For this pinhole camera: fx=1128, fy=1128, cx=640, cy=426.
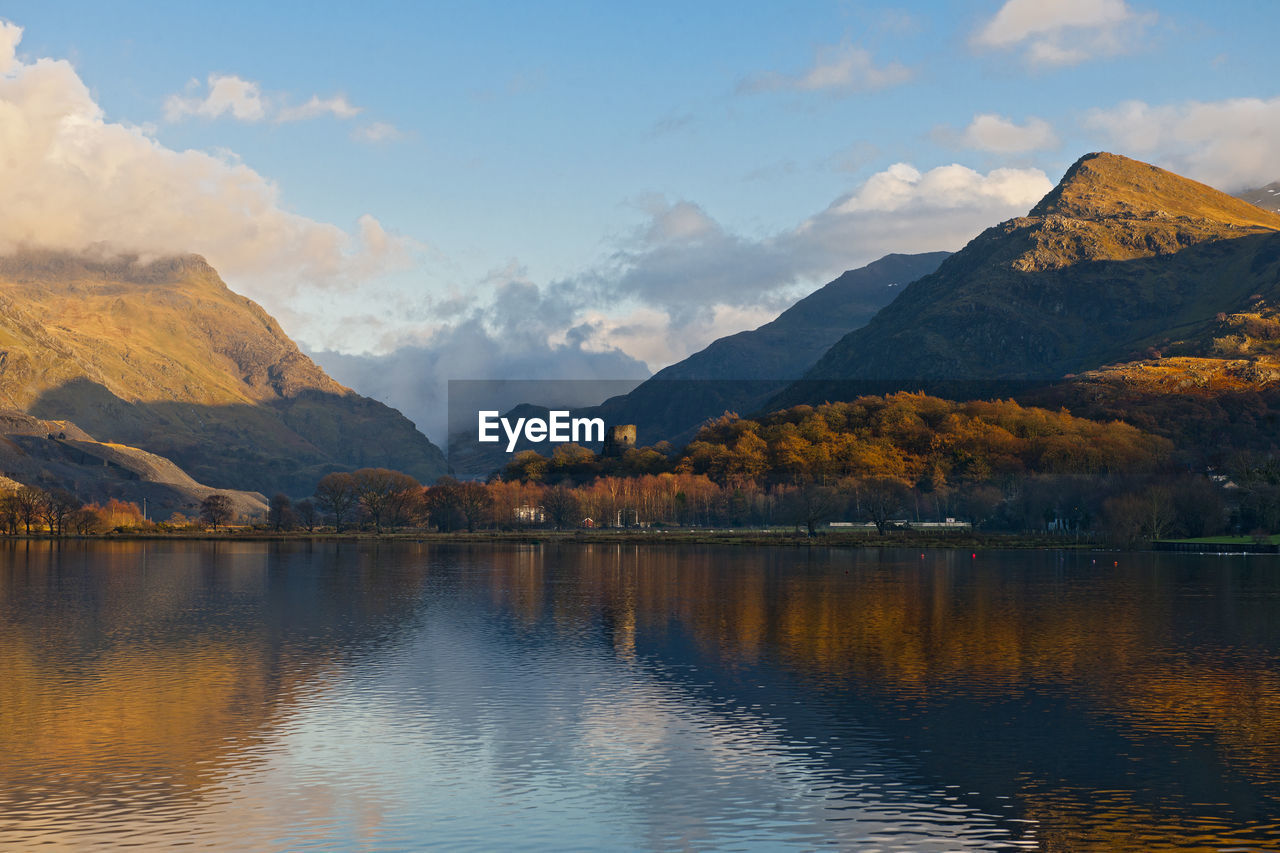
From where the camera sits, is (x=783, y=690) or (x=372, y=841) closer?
(x=372, y=841)

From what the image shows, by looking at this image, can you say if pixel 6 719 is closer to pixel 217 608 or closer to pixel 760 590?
pixel 217 608

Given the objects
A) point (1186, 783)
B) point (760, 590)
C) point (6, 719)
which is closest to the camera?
point (1186, 783)

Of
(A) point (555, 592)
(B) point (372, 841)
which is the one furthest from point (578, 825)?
(A) point (555, 592)

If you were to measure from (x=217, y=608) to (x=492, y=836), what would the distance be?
75209 millimetres

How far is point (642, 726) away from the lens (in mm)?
45750

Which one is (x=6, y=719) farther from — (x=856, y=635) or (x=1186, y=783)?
(x=856, y=635)

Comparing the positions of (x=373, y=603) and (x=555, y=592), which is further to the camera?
(x=555, y=592)

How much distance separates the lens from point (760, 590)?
11619cm

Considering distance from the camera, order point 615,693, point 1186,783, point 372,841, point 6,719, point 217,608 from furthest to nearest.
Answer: point 217,608 → point 615,693 → point 6,719 → point 1186,783 → point 372,841

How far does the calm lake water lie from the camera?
1259 inches

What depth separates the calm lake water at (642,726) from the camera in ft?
105

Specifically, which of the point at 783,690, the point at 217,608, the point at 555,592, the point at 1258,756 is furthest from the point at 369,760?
the point at 555,592

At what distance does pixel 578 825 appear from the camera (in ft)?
105

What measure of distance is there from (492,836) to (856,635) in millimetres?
49607
